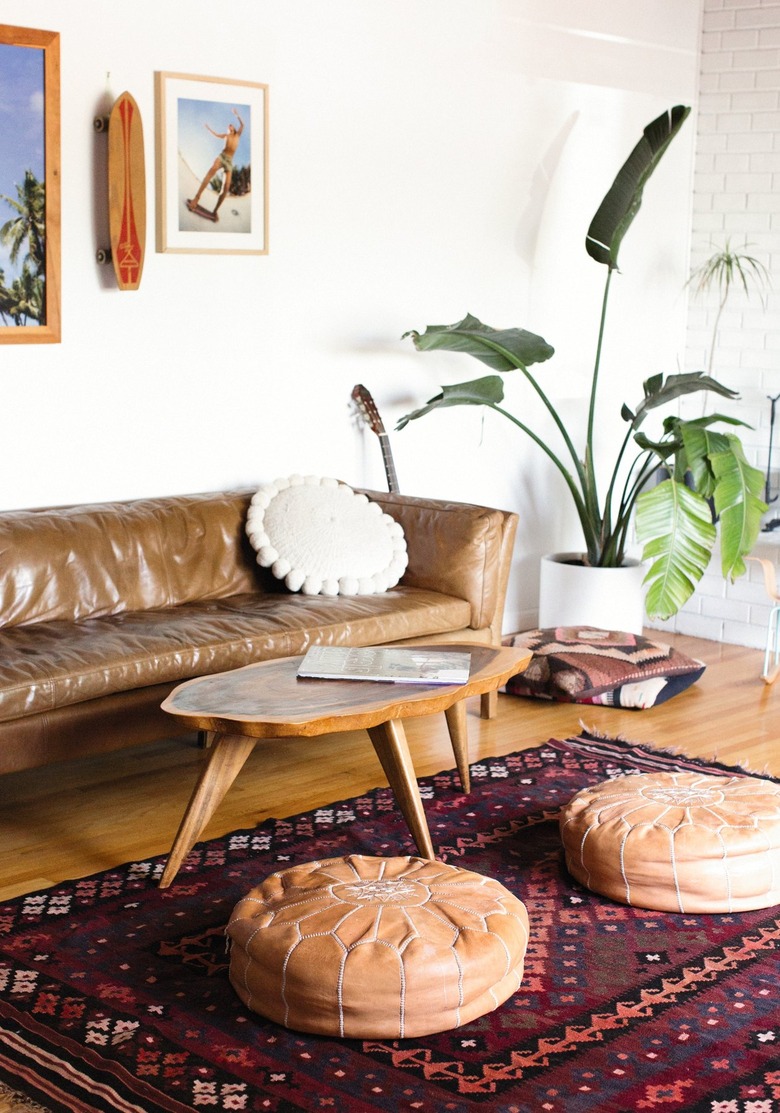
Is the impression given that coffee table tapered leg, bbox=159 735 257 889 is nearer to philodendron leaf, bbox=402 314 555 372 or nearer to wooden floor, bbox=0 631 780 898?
wooden floor, bbox=0 631 780 898

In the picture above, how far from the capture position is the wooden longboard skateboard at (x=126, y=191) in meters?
4.38

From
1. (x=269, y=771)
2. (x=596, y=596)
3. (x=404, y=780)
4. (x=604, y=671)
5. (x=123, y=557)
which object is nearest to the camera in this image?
(x=404, y=780)

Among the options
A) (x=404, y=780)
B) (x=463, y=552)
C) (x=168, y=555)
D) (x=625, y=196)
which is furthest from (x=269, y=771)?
(x=625, y=196)

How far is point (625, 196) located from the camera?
5.34 metres

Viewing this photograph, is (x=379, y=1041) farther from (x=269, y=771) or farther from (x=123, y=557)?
(x=123, y=557)

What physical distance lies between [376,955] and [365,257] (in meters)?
3.32

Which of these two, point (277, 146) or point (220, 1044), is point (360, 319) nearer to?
point (277, 146)

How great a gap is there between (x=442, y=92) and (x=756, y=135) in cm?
156

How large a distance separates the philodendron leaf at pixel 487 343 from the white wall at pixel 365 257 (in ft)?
1.11

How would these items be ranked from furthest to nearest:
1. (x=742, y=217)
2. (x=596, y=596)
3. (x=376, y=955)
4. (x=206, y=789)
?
(x=742, y=217), (x=596, y=596), (x=206, y=789), (x=376, y=955)

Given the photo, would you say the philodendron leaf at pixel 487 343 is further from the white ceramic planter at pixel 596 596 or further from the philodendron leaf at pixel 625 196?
the white ceramic planter at pixel 596 596

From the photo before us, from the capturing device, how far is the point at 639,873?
313 cm

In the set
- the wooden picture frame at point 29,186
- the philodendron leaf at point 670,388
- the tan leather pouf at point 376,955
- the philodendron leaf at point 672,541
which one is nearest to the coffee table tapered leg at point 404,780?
the tan leather pouf at point 376,955

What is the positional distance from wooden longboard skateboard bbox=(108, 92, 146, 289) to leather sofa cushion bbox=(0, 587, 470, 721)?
111cm
